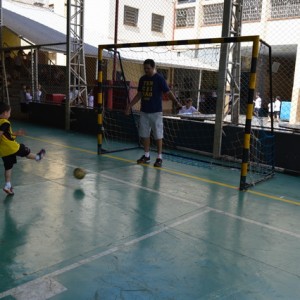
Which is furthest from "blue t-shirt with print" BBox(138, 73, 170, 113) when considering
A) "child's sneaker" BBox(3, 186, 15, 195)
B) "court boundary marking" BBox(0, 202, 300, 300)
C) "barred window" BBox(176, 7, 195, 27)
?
"barred window" BBox(176, 7, 195, 27)

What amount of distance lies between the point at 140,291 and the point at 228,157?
5.67 m

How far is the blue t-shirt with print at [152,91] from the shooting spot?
284 inches

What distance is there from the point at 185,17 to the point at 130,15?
14.6 feet

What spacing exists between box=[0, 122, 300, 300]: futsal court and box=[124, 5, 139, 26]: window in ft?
62.3

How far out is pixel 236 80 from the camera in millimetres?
8656

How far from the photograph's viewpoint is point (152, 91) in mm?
7262

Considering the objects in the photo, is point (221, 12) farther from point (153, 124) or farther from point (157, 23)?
point (153, 124)

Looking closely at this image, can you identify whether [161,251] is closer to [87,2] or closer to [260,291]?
[260,291]

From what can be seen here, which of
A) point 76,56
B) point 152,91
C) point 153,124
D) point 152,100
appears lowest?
point 153,124

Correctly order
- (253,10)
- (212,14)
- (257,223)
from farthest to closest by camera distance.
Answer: (212,14)
(253,10)
(257,223)

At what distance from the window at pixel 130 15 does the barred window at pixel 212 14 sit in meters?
Result: 4.55

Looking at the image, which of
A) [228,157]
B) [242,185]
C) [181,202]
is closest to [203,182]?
[242,185]

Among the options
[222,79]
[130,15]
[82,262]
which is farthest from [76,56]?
[130,15]

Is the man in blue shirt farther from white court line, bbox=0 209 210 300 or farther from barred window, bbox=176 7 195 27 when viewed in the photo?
barred window, bbox=176 7 195 27
